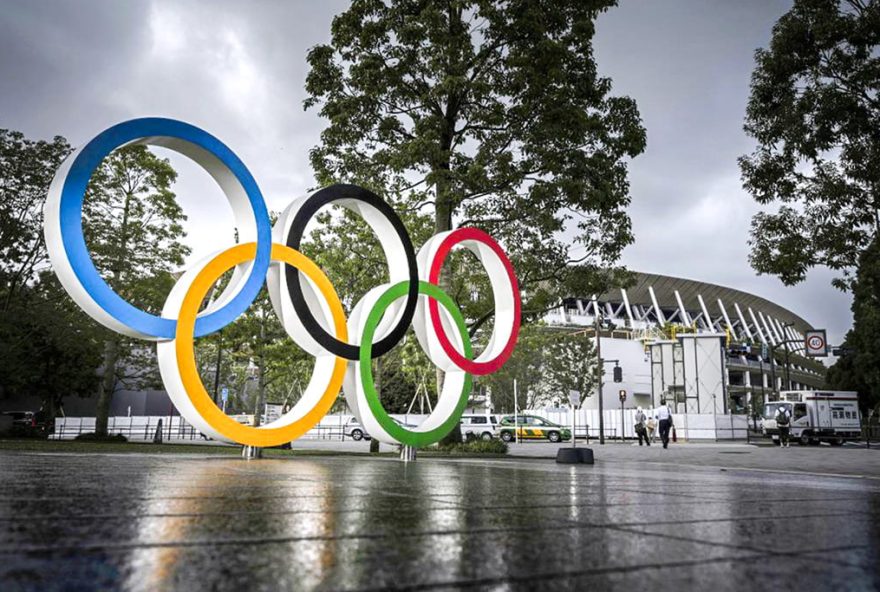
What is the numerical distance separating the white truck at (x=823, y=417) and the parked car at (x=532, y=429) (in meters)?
10.8

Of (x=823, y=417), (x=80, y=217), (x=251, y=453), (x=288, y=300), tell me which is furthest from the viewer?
(x=823, y=417)

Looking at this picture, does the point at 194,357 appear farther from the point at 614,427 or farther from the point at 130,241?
the point at 614,427

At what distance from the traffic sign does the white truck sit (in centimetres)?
227

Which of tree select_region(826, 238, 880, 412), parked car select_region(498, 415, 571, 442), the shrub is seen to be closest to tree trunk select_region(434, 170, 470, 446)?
the shrub

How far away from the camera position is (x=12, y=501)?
10.9 feet

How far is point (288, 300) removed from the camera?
10.7 meters

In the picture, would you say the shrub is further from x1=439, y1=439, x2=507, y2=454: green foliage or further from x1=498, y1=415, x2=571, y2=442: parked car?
x1=498, y1=415, x2=571, y2=442: parked car

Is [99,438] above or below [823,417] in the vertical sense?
below

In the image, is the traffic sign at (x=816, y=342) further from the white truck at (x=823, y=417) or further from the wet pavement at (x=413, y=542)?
the wet pavement at (x=413, y=542)

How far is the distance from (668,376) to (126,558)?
157ft

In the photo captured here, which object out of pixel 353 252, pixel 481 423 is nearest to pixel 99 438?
pixel 353 252

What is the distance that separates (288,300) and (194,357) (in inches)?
66.1

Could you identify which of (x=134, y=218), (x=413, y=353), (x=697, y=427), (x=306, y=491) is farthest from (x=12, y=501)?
(x=697, y=427)

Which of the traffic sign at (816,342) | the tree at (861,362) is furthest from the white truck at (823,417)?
the tree at (861,362)
